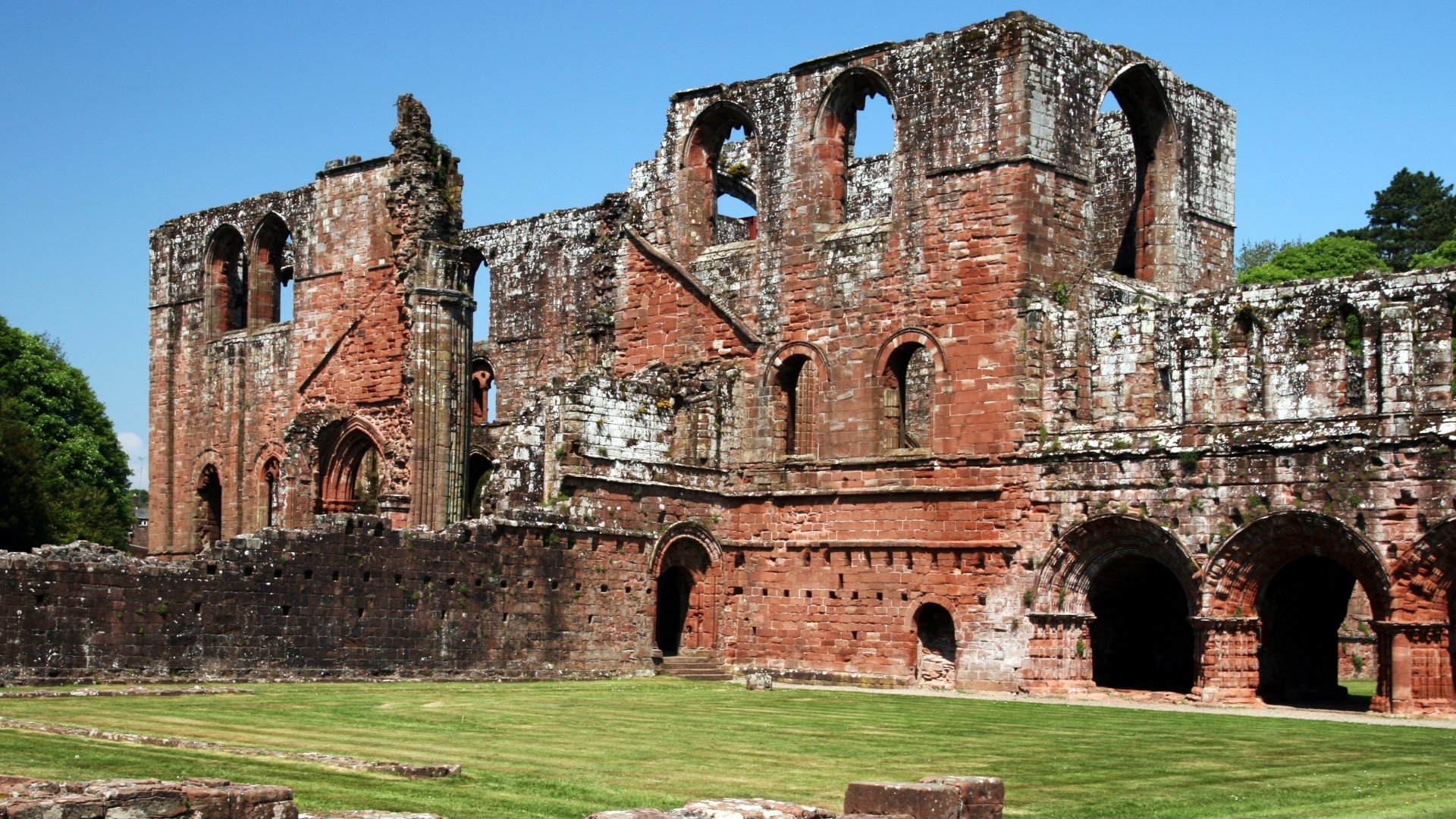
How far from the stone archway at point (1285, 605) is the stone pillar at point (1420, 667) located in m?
0.19

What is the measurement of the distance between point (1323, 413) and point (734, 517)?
365 inches

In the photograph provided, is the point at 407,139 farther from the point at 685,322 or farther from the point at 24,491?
the point at 24,491

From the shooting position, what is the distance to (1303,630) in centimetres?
2847

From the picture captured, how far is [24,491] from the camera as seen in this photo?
45.4m

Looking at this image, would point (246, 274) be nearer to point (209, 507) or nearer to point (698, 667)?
point (209, 507)

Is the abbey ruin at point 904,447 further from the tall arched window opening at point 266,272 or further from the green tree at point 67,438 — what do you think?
the green tree at point 67,438

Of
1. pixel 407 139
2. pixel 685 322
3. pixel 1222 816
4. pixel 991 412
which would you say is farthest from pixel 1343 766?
pixel 407 139

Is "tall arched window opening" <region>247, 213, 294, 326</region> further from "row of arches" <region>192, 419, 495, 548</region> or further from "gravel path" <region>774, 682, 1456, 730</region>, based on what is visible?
"gravel path" <region>774, 682, 1456, 730</region>

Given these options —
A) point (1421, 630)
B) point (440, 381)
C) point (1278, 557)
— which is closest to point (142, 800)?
point (1421, 630)

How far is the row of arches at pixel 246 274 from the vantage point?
42.1 meters

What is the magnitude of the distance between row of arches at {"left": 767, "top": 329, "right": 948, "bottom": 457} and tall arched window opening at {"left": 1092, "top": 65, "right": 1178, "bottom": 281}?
10.4ft

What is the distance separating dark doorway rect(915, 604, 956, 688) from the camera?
29.0m

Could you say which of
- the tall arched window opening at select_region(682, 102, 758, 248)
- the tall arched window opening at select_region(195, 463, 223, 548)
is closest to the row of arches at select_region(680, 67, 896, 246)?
the tall arched window opening at select_region(682, 102, 758, 248)

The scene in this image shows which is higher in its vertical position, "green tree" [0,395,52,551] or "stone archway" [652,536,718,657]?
"green tree" [0,395,52,551]
